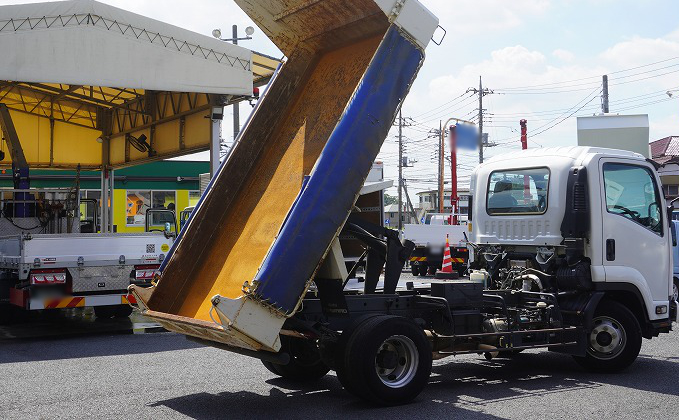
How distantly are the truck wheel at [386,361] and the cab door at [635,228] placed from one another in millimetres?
2683

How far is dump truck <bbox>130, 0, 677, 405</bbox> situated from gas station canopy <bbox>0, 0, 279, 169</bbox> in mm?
6884

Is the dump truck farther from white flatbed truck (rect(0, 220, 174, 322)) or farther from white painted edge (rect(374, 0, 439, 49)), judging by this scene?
white flatbed truck (rect(0, 220, 174, 322))

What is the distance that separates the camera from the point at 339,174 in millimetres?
6133

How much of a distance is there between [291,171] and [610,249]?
3.57m

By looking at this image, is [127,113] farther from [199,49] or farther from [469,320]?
[469,320]

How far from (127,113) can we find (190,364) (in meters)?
13.0

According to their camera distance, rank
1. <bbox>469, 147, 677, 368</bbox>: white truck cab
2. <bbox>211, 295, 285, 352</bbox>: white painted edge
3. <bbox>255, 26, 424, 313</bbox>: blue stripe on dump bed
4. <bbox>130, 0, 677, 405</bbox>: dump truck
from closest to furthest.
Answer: <bbox>211, 295, 285, 352</bbox>: white painted edge, <bbox>255, 26, 424, 313</bbox>: blue stripe on dump bed, <bbox>130, 0, 677, 405</bbox>: dump truck, <bbox>469, 147, 677, 368</bbox>: white truck cab

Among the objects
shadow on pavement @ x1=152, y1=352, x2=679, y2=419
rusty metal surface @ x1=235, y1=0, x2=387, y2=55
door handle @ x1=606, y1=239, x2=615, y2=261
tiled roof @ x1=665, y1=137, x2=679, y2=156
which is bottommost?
shadow on pavement @ x1=152, y1=352, x2=679, y2=419

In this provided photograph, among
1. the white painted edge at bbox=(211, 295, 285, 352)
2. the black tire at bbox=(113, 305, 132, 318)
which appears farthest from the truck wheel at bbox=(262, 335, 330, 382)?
the black tire at bbox=(113, 305, 132, 318)

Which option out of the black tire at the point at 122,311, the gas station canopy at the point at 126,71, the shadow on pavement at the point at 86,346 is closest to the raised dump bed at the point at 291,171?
the shadow on pavement at the point at 86,346

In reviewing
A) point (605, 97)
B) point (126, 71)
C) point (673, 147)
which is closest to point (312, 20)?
point (126, 71)

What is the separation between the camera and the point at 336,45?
25.0 ft

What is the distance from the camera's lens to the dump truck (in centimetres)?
614

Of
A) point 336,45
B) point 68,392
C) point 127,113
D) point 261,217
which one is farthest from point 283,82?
point 127,113
